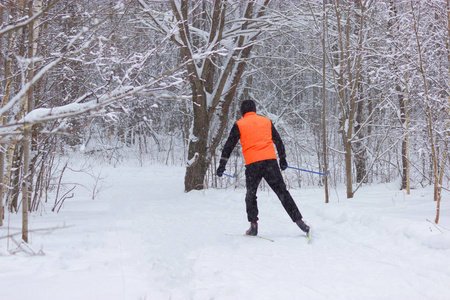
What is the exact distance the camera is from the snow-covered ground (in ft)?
10.0

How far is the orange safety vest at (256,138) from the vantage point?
16.9 feet

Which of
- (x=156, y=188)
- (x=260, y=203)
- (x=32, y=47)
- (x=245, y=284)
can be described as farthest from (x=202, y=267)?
(x=156, y=188)

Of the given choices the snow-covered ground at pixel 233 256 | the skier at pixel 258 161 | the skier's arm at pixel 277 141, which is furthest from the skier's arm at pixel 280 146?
the snow-covered ground at pixel 233 256

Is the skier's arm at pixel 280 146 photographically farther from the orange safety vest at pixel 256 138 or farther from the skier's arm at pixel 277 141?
the orange safety vest at pixel 256 138

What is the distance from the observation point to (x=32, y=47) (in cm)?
418

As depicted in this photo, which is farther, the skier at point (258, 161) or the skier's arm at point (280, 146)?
the skier's arm at point (280, 146)

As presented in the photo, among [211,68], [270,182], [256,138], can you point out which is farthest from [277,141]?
[211,68]

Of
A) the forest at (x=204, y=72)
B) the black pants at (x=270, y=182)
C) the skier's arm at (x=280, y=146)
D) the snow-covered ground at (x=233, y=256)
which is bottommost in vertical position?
the snow-covered ground at (x=233, y=256)

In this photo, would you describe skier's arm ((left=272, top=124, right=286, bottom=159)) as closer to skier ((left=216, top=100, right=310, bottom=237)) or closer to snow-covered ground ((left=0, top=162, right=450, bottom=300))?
skier ((left=216, top=100, right=310, bottom=237))

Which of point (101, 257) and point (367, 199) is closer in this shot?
point (101, 257)

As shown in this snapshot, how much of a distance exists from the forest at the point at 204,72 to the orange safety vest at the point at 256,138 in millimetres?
1082

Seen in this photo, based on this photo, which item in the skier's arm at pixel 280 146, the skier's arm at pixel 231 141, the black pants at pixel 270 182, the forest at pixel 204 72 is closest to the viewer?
the forest at pixel 204 72

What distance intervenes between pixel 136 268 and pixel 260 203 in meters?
4.97

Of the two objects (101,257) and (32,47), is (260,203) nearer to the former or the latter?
(101,257)
